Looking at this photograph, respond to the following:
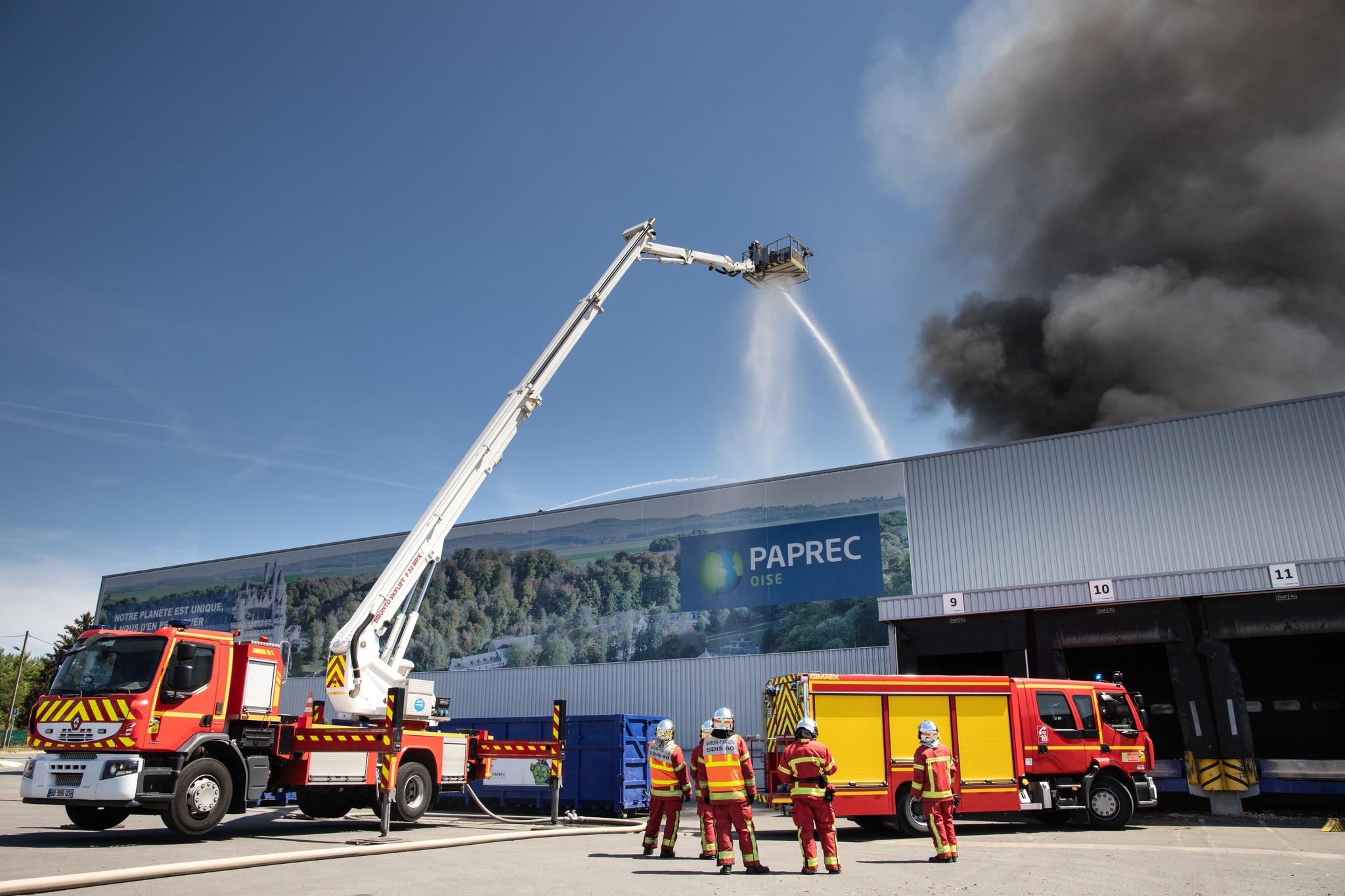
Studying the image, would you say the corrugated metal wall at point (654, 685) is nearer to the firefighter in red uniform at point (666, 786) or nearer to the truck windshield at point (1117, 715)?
the truck windshield at point (1117, 715)

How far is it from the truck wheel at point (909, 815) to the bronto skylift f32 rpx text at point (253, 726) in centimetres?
560

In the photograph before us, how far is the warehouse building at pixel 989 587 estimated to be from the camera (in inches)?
748

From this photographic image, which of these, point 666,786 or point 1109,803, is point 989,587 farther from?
point 666,786

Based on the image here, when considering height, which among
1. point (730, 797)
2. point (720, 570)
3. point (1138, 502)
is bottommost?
point (730, 797)

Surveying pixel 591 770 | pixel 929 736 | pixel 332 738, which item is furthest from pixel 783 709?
pixel 332 738

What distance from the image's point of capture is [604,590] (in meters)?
29.6

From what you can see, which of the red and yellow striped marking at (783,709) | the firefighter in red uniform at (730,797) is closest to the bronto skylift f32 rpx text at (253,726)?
the red and yellow striped marking at (783,709)

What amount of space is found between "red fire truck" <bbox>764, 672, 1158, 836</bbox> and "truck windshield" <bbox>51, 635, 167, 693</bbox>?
884 centimetres

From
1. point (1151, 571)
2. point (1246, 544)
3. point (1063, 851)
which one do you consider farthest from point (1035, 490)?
A: point (1063, 851)

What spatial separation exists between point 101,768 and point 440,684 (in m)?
21.8

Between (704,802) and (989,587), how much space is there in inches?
568

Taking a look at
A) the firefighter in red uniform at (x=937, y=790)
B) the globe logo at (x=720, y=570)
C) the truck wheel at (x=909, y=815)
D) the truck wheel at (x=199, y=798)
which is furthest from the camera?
the globe logo at (x=720, y=570)

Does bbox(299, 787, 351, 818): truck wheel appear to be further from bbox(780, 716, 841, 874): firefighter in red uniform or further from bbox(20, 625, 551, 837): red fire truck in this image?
bbox(780, 716, 841, 874): firefighter in red uniform

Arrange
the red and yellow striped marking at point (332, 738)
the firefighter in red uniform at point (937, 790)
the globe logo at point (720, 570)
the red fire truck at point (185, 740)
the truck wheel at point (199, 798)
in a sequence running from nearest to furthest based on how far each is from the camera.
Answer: the firefighter in red uniform at point (937, 790)
the red fire truck at point (185, 740)
the truck wheel at point (199, 798)
the red and yellow striped marking at point (332, 738)
the globe logo at point (720, 570)
